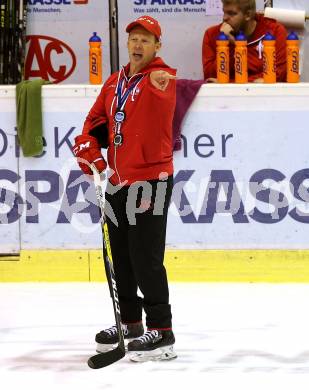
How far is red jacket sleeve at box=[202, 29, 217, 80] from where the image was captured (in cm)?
717

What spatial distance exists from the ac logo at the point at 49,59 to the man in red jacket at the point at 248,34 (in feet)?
3.86

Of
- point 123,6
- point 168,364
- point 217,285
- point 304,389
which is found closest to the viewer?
point 304,389

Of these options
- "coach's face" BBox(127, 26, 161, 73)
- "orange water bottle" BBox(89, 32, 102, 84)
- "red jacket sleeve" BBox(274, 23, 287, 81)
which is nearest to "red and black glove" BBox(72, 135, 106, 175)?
"coach's face" BBox(127, 26, 161, 73)

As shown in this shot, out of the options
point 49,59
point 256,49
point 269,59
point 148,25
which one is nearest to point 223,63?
point 269,59

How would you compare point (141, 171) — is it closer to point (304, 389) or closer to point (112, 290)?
point (112, 290)

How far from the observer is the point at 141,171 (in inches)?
191

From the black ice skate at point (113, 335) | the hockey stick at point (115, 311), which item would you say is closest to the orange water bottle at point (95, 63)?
the hockey stick at point (115, 311)

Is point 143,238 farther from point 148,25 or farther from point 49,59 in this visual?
point 49,59

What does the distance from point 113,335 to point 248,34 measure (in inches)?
111

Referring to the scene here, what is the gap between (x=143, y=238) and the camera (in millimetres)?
4855

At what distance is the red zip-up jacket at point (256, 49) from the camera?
705 centimetres

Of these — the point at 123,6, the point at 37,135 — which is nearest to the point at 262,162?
the point at 37,135

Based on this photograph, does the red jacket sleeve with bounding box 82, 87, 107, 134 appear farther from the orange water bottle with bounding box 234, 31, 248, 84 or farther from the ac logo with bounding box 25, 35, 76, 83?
the ac logo with bounding box 25, 35, 76, 83

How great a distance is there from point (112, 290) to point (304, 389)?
38.8 inches
